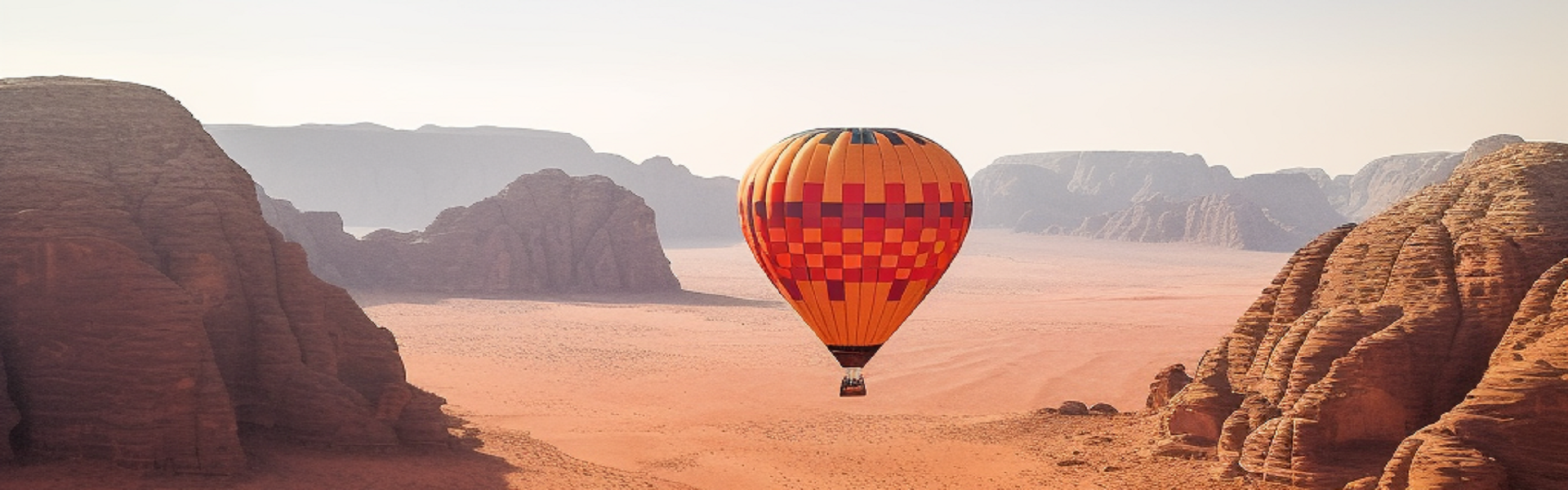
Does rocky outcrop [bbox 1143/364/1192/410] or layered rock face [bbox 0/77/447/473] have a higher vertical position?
layered rock face [bbox 0/77/447/473]

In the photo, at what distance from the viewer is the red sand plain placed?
26062mm

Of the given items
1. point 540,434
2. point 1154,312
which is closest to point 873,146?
point 540,434

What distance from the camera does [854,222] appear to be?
80.4ft

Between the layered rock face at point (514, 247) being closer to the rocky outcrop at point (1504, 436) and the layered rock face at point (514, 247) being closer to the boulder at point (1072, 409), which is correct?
the boulder at point (1072, 409)

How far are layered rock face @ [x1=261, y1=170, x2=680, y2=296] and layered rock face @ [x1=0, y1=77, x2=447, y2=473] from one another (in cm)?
4946

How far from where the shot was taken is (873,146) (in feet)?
80.3

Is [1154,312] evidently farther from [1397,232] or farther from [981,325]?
[1397,232]

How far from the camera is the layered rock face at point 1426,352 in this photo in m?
19.0

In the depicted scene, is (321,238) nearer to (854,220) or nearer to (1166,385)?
(1166,385)

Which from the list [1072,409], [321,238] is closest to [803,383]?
[1072,409]

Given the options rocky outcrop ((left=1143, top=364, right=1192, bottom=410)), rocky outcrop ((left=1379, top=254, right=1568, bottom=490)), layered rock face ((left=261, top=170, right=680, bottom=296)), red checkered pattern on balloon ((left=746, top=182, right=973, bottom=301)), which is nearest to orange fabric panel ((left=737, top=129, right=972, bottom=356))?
red checkered pattern on balloon ((left=746, top=182, right=973, bottom=301))

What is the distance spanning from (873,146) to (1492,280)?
1107 centimetres

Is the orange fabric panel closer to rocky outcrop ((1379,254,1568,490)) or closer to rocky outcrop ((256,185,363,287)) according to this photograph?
rocky outcrop ((1379,254,1568,490))

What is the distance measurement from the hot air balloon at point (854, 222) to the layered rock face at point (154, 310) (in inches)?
347
